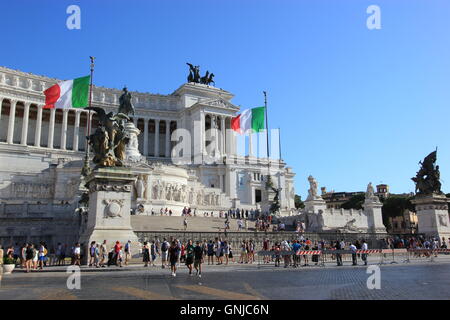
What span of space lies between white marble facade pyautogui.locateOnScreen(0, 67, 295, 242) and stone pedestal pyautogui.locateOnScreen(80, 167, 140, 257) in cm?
1536

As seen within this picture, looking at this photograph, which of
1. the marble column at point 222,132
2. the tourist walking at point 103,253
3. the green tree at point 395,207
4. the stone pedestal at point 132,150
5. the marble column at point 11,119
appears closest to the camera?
the tourist walking at point 103,253

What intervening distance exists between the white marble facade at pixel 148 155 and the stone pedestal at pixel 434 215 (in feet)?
80.5

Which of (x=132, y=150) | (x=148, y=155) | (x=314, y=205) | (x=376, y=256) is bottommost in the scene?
(x=376, y=256)

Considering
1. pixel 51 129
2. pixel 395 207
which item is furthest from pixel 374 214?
pixel 51 129

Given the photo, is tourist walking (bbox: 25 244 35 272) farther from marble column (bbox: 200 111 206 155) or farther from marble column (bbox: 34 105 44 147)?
marble column (bbox: 200 111 206 155)

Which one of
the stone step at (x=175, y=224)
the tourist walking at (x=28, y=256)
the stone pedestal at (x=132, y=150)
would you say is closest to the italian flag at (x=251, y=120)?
the stone pedestal at (x=132, y=150)

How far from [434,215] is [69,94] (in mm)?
46006

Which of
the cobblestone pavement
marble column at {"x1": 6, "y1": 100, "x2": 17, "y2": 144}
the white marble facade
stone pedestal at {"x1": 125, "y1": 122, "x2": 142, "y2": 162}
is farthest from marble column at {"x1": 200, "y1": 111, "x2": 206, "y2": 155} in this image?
the cobblestone pavement

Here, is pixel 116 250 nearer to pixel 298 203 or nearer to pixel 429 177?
pixel 429 177

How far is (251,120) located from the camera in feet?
201

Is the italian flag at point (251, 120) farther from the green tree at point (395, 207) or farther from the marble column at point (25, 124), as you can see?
the green tree at point (395, 207)

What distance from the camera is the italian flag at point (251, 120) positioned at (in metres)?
Result: 60.9

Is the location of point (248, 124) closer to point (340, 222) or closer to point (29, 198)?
point (340, 222)

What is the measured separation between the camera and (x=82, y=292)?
1045cm
